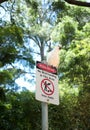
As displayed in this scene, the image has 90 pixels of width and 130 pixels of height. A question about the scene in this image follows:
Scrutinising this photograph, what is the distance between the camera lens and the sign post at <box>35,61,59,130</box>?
2377mm

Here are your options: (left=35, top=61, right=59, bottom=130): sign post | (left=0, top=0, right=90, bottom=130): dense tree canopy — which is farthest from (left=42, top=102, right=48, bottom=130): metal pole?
(left=0, top=0, right=90, bottom=130): dense tree canopy

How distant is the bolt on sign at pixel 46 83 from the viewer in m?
2.39

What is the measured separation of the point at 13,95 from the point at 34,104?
0.67 metres

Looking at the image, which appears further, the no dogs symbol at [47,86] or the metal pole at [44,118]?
the no dogs symbol at [47,86]

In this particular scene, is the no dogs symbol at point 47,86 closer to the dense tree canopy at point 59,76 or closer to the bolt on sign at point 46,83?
the bolt on sign at point 46,83

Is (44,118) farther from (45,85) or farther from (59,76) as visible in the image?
(59,76)

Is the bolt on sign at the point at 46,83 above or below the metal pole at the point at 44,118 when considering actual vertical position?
above

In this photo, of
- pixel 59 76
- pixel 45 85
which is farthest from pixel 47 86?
pixel 59 76

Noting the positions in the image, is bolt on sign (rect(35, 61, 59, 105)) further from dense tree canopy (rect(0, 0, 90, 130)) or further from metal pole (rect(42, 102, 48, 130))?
dense tree canopy (rect(0, 0, 90, 130))

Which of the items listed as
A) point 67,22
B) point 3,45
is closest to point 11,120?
point 3,45

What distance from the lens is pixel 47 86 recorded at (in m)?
2.45

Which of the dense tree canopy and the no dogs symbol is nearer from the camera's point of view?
the no dogs symbol

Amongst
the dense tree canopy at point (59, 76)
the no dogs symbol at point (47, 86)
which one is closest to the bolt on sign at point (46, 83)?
the no dogs symbol at point (47, 86)

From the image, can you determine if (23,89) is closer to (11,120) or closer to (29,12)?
(11,120)
